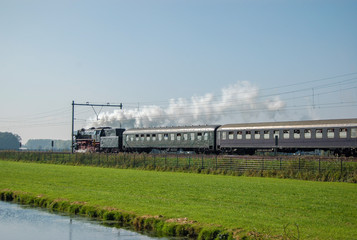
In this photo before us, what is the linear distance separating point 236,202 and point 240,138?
31957mm

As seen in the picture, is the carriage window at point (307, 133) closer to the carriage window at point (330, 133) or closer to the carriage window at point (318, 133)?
the carriage window at point (318, 133)

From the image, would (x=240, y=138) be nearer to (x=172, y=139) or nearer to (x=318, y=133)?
(x=318, y=133)

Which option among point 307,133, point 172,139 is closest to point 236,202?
point 307,133

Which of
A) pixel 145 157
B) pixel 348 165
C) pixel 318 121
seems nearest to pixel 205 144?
pixel 145 157

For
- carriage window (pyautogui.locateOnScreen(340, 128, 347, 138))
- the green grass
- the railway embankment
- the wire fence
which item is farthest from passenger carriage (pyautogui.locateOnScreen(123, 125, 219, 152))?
the green grass

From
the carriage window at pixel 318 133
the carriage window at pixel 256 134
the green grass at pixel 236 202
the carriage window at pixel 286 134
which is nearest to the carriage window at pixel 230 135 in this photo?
the carriage window at pixel 256 134

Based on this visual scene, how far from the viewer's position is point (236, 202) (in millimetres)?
22609

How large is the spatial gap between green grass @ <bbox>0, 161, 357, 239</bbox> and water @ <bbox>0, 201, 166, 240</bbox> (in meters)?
1.89

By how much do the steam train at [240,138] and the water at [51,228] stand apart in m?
27.9

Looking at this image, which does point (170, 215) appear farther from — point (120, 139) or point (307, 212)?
point (120, 139)

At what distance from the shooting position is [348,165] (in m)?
36.4

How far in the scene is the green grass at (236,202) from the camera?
54.6 ft

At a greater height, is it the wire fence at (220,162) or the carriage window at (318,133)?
the carriage window at (318,133)

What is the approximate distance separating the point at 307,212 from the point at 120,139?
55.3 m
